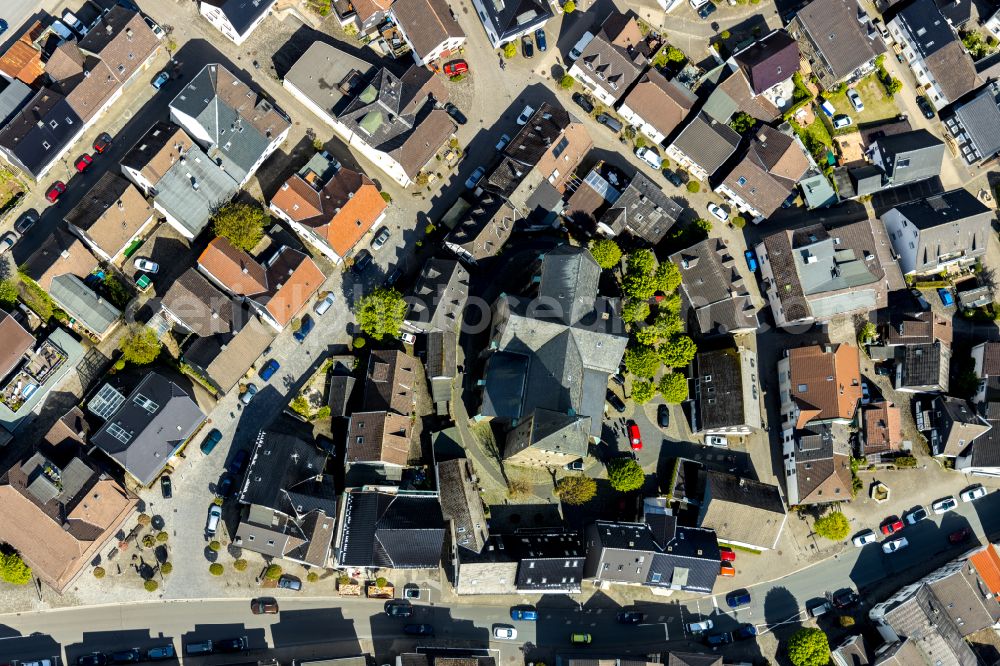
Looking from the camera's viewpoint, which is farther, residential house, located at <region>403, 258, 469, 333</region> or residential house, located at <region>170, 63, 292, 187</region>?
residential house, located at <region>403, 258, 469, 333</region>

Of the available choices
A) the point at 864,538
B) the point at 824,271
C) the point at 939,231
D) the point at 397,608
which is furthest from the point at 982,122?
the point at 397,608

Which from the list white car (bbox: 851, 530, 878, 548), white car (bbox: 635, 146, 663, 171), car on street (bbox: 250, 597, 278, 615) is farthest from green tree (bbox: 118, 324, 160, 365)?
white car (bbox: 851, 530, 878, 548)

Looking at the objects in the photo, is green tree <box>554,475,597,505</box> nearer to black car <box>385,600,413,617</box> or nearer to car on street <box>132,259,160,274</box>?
black car <box>385,600,413,617</box>

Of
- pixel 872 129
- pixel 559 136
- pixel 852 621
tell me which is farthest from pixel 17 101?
pixel 852 621

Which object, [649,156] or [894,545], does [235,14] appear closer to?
[649,156]

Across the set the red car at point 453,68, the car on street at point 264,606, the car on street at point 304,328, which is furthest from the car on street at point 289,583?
the red car at point 453,68
